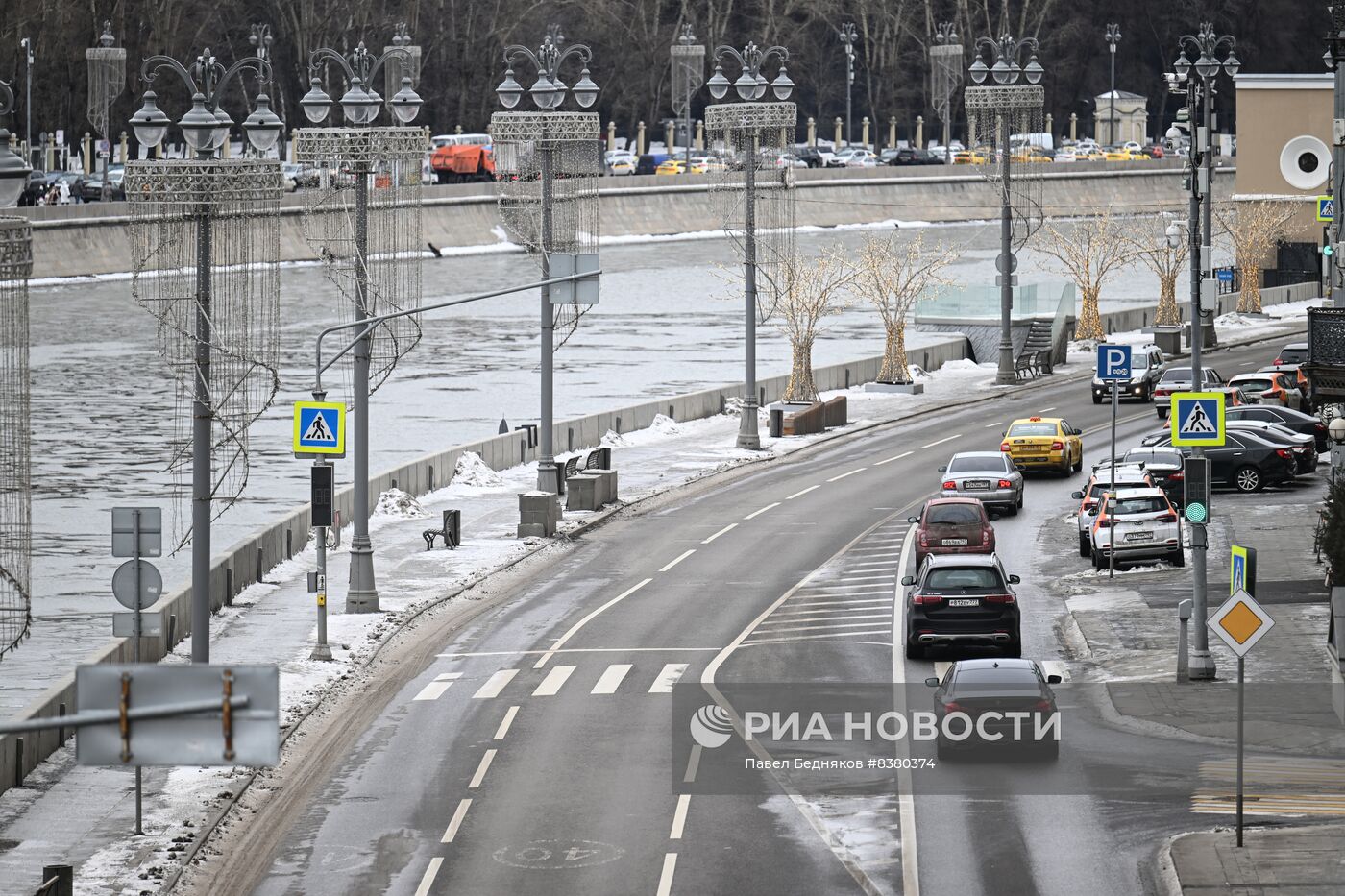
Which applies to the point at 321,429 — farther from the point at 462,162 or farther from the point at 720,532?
the point at 462,162

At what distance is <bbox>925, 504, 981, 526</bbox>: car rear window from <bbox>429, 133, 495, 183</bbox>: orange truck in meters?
96.2

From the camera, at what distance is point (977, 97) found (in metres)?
68.8

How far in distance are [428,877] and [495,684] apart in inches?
363

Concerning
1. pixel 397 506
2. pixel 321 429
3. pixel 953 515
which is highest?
pixel 321 429

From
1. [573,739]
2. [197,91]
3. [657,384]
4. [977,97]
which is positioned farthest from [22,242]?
[657,384]

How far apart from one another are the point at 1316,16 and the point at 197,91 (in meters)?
166

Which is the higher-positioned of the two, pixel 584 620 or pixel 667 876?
pixel 584 620

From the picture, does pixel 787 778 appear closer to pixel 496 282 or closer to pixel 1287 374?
pixel 1287 374

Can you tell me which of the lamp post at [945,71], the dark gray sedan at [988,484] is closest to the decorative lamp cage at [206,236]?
the dark gray sedan at [988,484]

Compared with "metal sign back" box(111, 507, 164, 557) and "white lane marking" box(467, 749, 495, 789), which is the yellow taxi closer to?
"white lane marking" box(467, 749, 495, 789)

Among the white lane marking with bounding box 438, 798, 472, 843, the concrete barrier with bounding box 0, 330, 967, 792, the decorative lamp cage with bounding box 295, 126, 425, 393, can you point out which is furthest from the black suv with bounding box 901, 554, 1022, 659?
the concrete barrier with bounding box 0, 330, 967, 792

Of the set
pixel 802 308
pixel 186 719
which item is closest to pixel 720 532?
pixel 802 308

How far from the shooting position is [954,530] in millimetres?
37938

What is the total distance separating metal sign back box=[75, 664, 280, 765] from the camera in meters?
12.1
